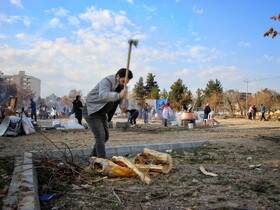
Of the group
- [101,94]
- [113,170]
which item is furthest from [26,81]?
[113,170]

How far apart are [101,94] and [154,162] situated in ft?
4.51

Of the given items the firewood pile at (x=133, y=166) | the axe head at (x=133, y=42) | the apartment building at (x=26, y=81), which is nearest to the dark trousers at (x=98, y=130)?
the firewood pile at (x=133, y=166)

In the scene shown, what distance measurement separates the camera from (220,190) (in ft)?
12.0

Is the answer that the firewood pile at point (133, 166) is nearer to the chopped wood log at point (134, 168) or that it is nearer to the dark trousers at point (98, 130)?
the chopped wood log at point (134, 168)

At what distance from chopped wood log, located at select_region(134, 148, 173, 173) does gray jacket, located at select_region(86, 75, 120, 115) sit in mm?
1079

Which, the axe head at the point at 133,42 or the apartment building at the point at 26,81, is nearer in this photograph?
the axe head at the point at 133,42

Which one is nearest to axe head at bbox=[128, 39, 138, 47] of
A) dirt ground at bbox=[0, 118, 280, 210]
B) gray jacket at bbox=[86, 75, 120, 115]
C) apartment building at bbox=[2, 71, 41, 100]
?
gray jacket at bbox=[86, 75, 120, 115]

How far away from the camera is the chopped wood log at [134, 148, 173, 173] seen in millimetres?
4562

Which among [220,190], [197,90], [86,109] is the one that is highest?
[197,90]

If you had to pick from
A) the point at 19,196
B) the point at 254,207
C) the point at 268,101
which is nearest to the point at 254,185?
the point at 254,207

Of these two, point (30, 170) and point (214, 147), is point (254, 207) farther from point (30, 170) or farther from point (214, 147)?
point (214, 147)

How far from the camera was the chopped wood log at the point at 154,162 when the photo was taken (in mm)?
4562

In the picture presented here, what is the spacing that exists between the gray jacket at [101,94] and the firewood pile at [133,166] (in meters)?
0.82

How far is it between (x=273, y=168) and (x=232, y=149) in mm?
2348
